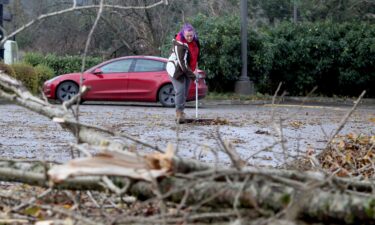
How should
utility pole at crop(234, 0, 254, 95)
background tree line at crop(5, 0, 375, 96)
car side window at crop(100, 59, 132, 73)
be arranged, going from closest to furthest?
1. car side window at crop(100, 59, 132, 73)
2. utility pole at crop(234, 0, 254, 95)
3. background tree line at crop(5, 0, 375, 96)

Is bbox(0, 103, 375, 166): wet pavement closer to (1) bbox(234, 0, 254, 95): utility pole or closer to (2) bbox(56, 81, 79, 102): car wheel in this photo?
(2) bbox(56, 81, 79, 102): car wheel

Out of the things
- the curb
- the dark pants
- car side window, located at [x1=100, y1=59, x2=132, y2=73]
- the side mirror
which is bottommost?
the curb

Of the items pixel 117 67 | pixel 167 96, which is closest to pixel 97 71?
pixel 117 67

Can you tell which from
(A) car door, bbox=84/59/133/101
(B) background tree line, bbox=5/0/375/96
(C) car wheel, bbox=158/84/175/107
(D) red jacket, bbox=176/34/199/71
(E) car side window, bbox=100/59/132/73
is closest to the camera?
(D) red jacket, bbox=176/34/199/71

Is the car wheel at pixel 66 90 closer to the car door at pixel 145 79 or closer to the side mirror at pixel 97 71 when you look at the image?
the side mirror at pixel 97 71

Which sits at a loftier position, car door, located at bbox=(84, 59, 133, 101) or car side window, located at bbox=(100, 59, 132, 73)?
car side window, located at bbox=(100, 59, 132, 73)

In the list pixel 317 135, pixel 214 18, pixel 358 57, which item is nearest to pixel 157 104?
pixel 214 18

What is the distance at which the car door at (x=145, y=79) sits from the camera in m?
20.7

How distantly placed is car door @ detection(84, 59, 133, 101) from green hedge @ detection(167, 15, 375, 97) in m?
5.64

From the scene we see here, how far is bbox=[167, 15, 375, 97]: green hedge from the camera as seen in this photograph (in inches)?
1049

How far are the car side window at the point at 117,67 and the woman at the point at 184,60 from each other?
7.55 m

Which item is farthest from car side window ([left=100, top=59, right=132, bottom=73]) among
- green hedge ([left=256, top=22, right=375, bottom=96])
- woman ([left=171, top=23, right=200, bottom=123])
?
woman ([left=171, top=23, right=200, bottom=123])

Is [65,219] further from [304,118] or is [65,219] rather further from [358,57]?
[358,57]

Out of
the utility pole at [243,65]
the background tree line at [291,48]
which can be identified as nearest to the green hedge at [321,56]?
the background tree line at [291,48]
